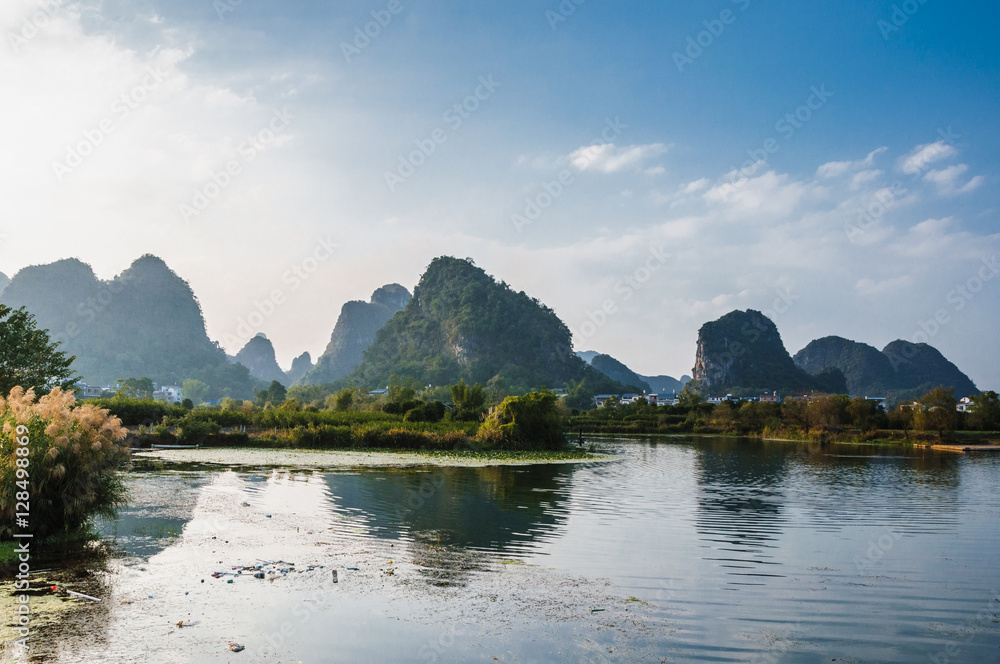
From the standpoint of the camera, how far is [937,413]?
53.5m

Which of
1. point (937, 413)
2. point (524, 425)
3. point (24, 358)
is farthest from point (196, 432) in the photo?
point (937, 413)

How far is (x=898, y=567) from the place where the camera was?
1107 centimetres

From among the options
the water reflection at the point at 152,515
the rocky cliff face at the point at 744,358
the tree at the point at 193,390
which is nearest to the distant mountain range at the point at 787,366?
the rocky cliff face at the point at 744,358

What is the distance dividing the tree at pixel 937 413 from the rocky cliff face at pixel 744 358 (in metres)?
92.8

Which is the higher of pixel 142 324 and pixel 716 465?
pixel 142 324

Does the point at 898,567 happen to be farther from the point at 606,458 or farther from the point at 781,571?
the point at 606,458

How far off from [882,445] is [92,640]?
55.9 m

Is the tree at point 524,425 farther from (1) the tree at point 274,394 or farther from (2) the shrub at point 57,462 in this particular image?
(1) the tree at point 274,394

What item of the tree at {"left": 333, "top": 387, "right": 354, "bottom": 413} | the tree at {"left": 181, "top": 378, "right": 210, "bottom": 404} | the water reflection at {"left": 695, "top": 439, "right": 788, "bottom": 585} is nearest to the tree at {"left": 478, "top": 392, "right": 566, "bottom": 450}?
A: the water reflection at {"left": 695, "top": 439, "right": 788, "bottom": 585}

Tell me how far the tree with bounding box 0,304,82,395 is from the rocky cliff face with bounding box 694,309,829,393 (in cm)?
14208

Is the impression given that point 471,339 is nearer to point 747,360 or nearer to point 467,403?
point 747,360

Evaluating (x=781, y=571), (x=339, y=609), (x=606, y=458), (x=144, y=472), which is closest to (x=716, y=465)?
(x=606, y=458)

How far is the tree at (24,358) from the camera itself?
19875mm

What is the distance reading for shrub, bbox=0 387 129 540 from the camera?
32.0 ft
